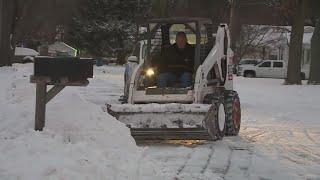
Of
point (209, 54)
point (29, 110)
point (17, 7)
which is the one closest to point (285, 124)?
point (209, 54)

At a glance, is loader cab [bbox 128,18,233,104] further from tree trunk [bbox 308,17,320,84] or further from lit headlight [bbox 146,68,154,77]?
tree trunk [bbox 308,17,320,84]

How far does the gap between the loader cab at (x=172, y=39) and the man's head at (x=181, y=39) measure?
0.50ft

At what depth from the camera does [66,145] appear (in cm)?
789

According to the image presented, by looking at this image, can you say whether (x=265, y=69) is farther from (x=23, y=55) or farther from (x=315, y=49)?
(x=23, y=55)

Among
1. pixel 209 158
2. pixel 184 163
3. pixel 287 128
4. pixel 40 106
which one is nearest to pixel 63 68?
pixel 40 106

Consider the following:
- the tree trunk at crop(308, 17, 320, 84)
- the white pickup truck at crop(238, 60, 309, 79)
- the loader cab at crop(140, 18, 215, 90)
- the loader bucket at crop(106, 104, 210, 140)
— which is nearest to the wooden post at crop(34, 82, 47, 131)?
the loader bucket at crop(106, 104, 210, 140)

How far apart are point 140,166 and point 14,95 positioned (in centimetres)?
588

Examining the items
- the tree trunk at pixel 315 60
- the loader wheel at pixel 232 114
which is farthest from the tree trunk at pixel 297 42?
the loader wheel at pixel 232 114

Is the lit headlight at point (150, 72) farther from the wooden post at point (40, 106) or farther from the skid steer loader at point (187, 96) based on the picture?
the wooden post at point (40, 106)

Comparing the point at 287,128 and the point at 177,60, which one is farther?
the point at 287,128

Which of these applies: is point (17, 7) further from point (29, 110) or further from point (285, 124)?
point (29, 110)

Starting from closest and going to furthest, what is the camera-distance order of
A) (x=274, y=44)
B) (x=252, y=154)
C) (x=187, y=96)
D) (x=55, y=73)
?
(x=55, y=73) < (x=252, y=154) < (x=187, y=96) < (x=274, y=44)

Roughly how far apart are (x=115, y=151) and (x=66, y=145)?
0.61 m

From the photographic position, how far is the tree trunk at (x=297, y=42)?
109ft
